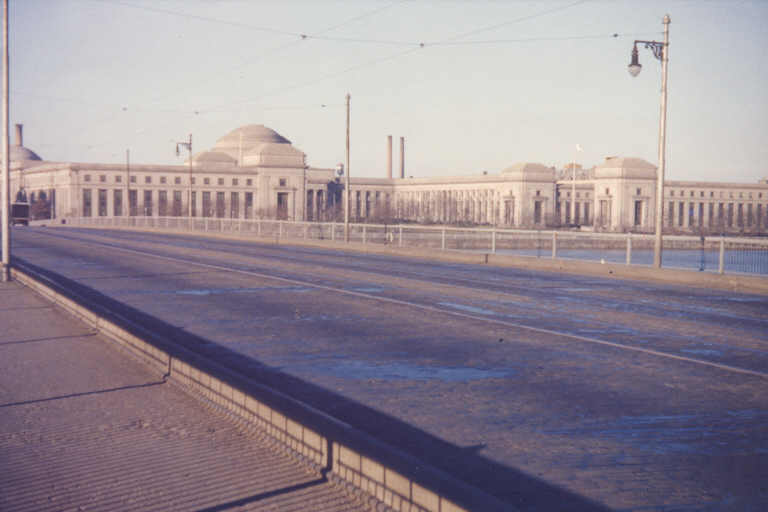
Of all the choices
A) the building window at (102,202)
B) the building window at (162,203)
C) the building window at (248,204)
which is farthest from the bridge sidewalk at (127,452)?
the building window at (248,204)

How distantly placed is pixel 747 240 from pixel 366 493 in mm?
18010

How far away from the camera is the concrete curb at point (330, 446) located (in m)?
4.37

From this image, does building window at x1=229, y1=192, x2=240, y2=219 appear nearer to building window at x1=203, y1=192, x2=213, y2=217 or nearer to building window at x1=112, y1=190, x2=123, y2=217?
building window at x1=203, y1=192, x2=213, y2=217

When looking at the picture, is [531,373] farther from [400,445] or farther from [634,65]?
[634,65]

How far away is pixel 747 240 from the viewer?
20047mm

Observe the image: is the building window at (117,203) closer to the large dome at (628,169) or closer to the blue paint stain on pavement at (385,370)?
the large dome at (628,169)

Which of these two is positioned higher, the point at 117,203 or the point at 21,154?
the point at 21,154

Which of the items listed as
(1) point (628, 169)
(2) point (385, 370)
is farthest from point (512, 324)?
(1) point (628, 169)

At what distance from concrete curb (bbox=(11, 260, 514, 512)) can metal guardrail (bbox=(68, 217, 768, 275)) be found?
15.7 meters

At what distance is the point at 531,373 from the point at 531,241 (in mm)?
34309

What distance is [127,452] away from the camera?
5.70m

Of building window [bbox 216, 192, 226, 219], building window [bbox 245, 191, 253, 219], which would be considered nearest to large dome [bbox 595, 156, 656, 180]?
building window [bbox 245, 191, 253, 219]

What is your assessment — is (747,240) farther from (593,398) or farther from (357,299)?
(593,398)

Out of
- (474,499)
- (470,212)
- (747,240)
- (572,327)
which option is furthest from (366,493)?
(470,212)
